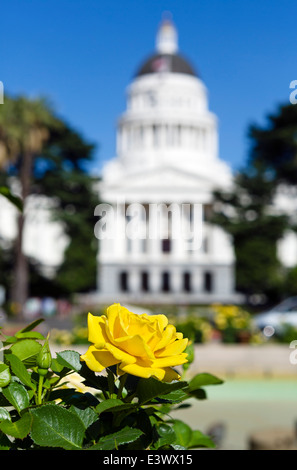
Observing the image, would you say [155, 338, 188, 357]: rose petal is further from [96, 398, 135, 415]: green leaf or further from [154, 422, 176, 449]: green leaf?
[154, 422, 176, 449]: green leaf

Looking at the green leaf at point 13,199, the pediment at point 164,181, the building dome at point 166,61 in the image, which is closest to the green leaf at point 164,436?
the green leaf at point 13,199

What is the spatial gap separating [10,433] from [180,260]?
67683 millimetres

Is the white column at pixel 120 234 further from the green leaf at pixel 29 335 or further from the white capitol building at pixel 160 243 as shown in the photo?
the green leaf at pixel 29 335

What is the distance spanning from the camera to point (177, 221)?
6825cm

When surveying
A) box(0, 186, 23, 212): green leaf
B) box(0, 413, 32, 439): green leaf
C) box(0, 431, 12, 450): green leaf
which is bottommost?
box(0, 431, 12, 450): green leaf

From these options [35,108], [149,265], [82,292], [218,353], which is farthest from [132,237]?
[218,353]

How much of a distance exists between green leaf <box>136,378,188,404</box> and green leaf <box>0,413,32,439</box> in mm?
215

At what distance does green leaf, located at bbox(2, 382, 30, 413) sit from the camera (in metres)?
1.38

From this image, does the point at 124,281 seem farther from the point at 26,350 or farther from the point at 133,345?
the point at 133,345

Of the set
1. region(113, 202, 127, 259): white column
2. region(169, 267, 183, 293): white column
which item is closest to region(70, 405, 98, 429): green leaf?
region(113, 202, 127, 259): white column

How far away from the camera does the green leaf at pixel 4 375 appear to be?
1.38m

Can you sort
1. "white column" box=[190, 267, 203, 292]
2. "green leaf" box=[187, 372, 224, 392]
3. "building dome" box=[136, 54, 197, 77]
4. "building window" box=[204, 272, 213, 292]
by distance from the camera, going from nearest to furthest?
"green leaf" box=[187, 372, 224, 392], "white column" box=[190, 267, 203, 292], "building window" box=[204, 272, 213, 292], "building dome" box=[136, 54, 197, 77]
